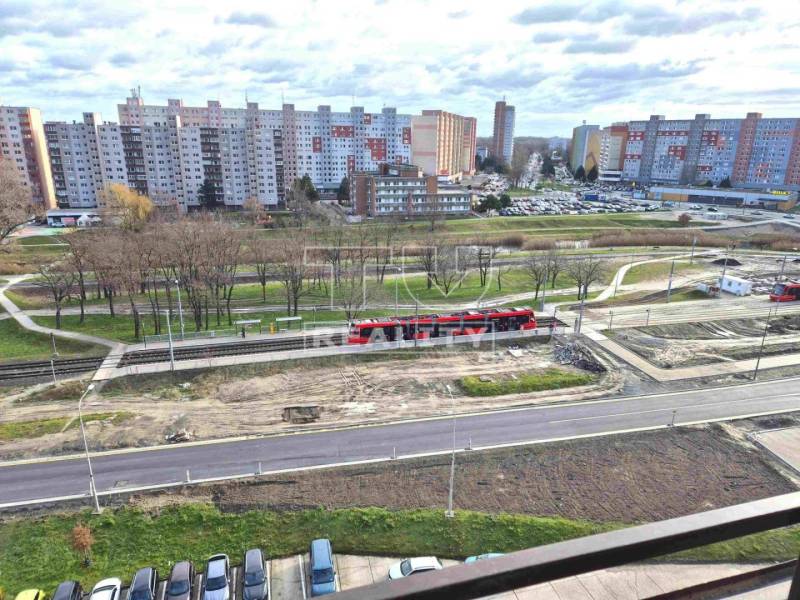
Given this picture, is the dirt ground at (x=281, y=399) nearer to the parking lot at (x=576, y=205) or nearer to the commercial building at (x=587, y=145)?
the parking lot at (x=576, y=205)

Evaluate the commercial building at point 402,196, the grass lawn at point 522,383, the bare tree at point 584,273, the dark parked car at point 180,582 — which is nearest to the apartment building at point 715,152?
the commercial building at point 402,196

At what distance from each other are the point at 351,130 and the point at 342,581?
9176 centimetres

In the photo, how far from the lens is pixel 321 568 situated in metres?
13.7

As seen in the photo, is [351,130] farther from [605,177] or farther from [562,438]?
[562,438]

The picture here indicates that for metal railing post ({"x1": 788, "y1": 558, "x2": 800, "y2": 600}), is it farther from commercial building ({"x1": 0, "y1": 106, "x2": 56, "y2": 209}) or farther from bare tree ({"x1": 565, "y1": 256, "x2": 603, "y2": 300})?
commercial building ({"x1": 0, "y1": 106, "x2": 56, "y2": 209})

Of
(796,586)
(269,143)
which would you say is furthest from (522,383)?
(269,143)

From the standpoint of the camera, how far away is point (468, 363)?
30062 millimetres

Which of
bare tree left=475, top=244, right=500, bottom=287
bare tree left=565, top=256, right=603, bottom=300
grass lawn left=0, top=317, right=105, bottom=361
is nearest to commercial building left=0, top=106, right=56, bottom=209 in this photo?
grass lawn left=0, top=317, right=105, bottom=361

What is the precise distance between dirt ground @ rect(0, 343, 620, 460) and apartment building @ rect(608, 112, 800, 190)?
103 metres

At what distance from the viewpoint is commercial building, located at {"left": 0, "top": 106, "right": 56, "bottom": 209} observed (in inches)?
3000

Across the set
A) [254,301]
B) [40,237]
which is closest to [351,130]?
[40,237]

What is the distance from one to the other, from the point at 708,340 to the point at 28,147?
9276 centimetres

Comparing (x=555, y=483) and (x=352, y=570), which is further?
(x=555, y=483)

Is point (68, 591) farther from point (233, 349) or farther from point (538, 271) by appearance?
point (538, 271)
